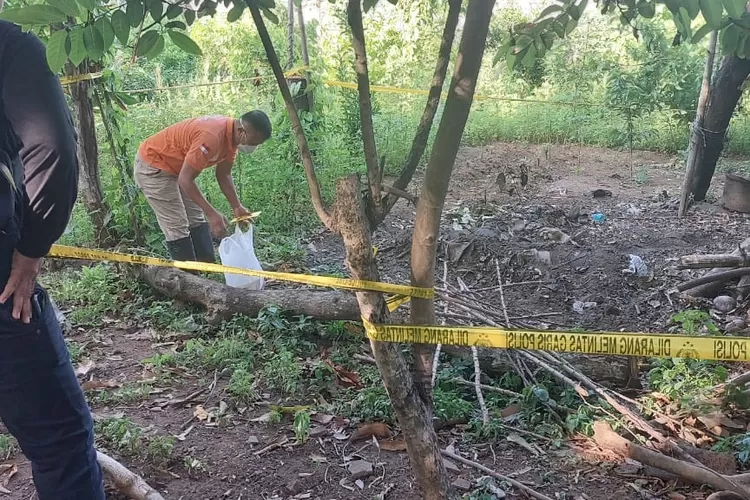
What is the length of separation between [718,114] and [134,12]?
7.21m

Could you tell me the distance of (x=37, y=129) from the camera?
184 cm

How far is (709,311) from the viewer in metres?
4.58

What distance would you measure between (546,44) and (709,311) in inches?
118

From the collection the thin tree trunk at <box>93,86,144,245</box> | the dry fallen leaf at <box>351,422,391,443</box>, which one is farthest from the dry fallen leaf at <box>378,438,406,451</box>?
the thin tree trunk at <box>93,86,144,245</box>

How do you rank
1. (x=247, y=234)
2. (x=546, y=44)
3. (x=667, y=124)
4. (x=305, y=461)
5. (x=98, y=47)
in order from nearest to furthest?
(x=98, y=47), (x=546, y=44), (x=305, y=461), (x=247, y=234), (x=667, y=124)

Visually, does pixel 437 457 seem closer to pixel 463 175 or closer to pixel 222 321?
pixel 222 321

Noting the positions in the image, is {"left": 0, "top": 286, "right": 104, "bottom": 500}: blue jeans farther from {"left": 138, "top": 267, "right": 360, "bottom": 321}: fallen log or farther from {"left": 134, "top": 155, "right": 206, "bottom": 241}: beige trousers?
{"left": 134, "top": 155, "right": 206, "bottom": 241}: beige trousers

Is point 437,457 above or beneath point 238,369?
above

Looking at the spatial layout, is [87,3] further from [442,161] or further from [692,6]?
[692,6]

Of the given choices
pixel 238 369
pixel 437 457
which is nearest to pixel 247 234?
pixel 238 369

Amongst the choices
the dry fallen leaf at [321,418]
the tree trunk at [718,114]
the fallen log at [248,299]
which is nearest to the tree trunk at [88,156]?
the fallen log at [248,299]

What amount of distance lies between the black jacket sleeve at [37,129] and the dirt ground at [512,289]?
4.79 ft

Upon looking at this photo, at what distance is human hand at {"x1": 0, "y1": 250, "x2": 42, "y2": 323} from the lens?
195cm

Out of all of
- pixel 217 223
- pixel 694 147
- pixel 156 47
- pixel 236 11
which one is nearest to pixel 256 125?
pixel 217 223
